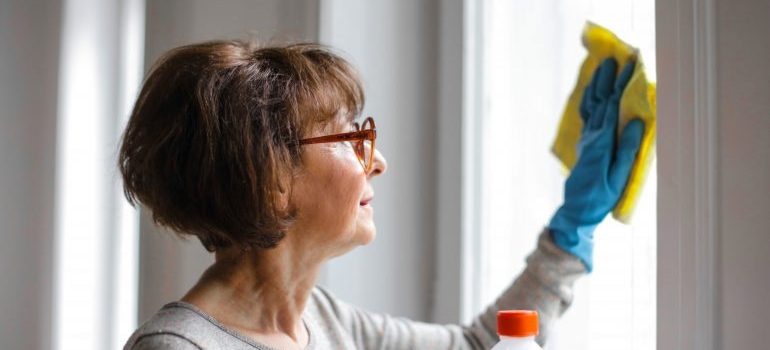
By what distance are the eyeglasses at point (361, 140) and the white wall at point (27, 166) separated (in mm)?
535

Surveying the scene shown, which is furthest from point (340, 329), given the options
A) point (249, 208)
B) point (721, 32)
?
point (721, 32)

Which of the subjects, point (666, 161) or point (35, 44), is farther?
point (35, 44)

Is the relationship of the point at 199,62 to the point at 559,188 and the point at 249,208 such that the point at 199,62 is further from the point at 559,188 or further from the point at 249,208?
the point at 559,188

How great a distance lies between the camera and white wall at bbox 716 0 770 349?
3.03ft

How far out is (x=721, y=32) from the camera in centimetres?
97

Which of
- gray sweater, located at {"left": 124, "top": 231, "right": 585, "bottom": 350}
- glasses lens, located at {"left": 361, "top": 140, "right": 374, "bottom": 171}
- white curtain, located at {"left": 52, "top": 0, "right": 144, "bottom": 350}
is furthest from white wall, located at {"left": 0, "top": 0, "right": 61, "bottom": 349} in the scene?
glasses lens, located at {"left": 361, "top": 140, "right": 374, "bottom": 171}

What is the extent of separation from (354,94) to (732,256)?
1.66ft

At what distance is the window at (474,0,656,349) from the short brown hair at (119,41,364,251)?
45cm

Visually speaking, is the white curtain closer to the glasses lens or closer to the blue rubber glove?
the glasses lens

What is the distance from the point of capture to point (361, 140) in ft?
3.69

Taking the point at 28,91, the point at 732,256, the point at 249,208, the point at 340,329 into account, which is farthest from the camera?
the point at 28,91

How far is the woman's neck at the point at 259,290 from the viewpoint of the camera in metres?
1.12

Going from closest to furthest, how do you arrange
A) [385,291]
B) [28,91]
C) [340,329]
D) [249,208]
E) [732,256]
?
[732,256] → [249,208] → [340,329] → [28,91] → [385,291]

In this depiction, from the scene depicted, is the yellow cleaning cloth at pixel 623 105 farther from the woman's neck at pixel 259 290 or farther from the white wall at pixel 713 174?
the woman's neck at pixel 259 290
